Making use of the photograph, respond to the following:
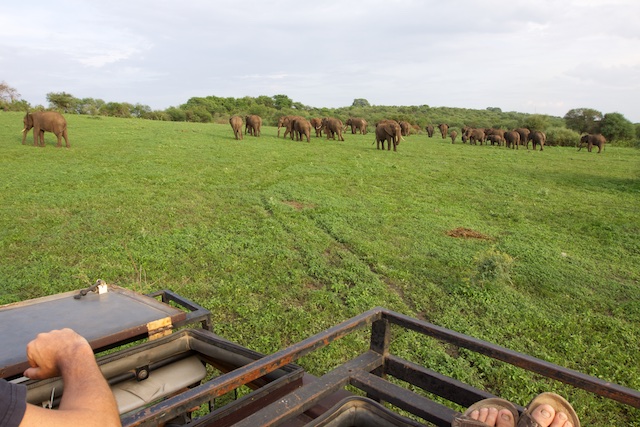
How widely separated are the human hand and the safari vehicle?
0.28 metres

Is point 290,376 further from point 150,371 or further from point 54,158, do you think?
point 54,158

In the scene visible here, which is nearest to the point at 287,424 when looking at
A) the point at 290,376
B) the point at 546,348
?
the point at 290,376

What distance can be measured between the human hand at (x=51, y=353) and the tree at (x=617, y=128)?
5043cm

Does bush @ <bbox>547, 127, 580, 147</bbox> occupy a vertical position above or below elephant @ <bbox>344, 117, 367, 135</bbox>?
below

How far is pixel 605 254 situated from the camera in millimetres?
7391

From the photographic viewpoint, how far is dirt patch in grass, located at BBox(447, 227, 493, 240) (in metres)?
7.99

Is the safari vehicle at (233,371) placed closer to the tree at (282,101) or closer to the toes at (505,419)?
the toes at (505,419)

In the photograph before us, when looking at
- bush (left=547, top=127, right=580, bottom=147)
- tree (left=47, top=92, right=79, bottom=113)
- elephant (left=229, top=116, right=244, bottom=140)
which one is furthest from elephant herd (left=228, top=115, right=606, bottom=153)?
tree (left=47, top=92, right=79, bottom=113)

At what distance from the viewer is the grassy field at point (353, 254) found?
449 centimetres

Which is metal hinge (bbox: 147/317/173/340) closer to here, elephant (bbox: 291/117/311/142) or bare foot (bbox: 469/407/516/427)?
bare foot (bbox: 469/407/516/427)

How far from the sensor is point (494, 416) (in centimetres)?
177

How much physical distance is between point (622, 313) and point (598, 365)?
1.54 meters

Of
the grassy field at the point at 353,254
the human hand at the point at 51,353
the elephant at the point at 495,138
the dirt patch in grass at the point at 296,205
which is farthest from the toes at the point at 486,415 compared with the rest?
the elephant at the point at 495,138

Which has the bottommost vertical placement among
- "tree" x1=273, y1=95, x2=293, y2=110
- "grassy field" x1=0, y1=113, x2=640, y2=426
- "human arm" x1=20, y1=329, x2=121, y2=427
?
"grassy field" x1=0, y1=113, x2=640, y2=426
